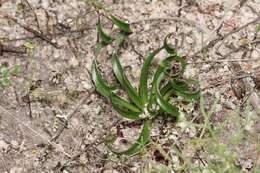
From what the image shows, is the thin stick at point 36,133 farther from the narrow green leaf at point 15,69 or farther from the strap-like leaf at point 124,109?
the strap-like leaf at point 124,109

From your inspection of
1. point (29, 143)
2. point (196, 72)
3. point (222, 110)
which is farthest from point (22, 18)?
point (222, 110)

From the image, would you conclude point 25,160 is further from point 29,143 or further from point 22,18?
point 22,18

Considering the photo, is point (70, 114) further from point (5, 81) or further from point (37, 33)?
point (37, 33)

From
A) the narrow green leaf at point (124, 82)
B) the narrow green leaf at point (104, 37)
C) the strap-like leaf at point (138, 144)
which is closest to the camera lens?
the strap-like leaf at point (138, 144)

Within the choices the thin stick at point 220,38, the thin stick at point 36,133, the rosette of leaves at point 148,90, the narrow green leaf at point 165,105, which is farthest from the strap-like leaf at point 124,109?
the thin stick at point 220,38

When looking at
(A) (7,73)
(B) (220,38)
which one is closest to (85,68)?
(A) (7,73)

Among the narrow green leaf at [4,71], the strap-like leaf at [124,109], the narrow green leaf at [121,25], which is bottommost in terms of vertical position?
the strap-like leaf at [124,109]

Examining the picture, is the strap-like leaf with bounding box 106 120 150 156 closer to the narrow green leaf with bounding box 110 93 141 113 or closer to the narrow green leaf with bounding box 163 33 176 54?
the narrow green leaf with bounding box 110 93 141 113

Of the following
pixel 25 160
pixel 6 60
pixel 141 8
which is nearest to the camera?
pixel 25 160
